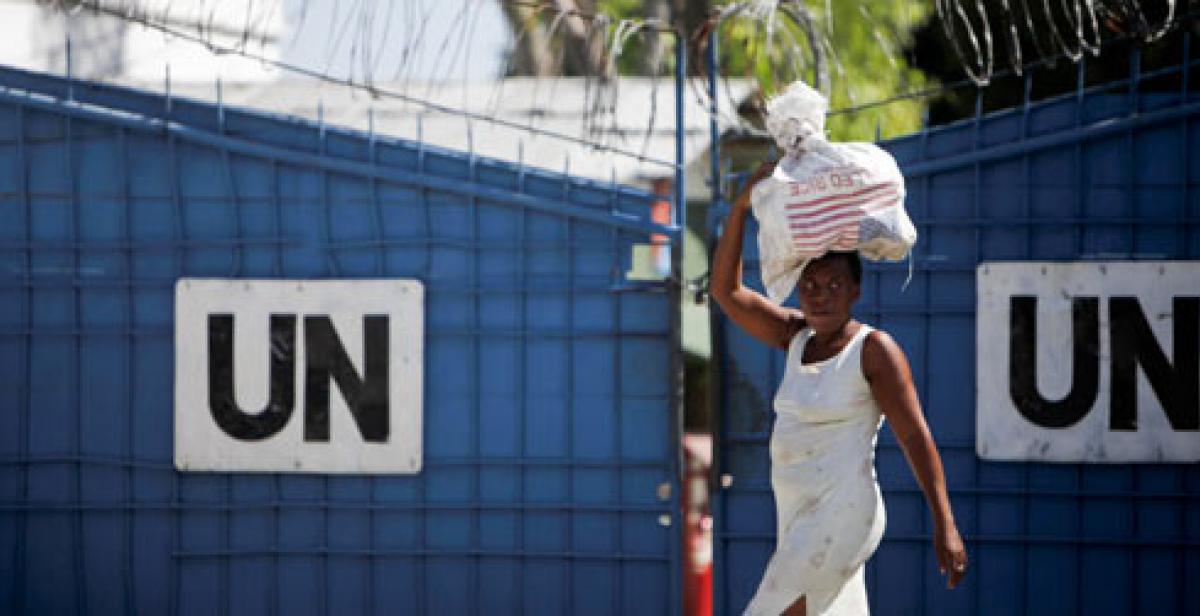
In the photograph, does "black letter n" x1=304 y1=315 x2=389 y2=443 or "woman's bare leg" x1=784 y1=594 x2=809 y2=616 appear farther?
"black letter n" x1=304 y1=315 x2=389 y2=443

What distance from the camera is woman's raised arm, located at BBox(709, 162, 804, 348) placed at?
3.91 meters

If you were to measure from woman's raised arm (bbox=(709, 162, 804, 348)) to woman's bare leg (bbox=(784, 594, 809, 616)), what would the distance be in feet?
2.28

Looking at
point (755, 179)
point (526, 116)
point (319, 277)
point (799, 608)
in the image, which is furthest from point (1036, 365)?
point (526, 116)

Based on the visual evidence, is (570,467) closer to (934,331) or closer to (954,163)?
(934,331)

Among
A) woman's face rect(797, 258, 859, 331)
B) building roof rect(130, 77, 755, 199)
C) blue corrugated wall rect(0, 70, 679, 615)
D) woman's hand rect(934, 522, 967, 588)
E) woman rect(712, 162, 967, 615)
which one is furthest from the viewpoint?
building roof rect(130, 77, 755, 199)

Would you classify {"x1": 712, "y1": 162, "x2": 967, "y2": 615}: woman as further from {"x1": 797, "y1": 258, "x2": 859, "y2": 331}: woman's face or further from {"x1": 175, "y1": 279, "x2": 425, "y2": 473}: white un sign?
{"x1": 175, "y1": 279, "x2": 425, "y2": 473}: white un sign

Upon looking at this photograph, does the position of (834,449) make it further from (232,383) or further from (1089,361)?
(232,383)

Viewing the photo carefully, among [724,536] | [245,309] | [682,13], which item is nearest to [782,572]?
[724,536]

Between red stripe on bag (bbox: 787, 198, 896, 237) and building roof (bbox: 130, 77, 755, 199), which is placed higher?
building roof (bbox: 130, 77, 755, 199)

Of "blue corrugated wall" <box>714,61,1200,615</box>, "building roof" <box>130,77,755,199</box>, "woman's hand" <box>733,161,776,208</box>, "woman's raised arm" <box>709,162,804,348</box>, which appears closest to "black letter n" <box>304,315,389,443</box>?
"blue corrugated wall" <box>714,61,1200,615</box>

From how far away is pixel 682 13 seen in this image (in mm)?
17625

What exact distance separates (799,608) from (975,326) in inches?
68.7

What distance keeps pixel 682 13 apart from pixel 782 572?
47.9 feet

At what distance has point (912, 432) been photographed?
3518 millimetres
